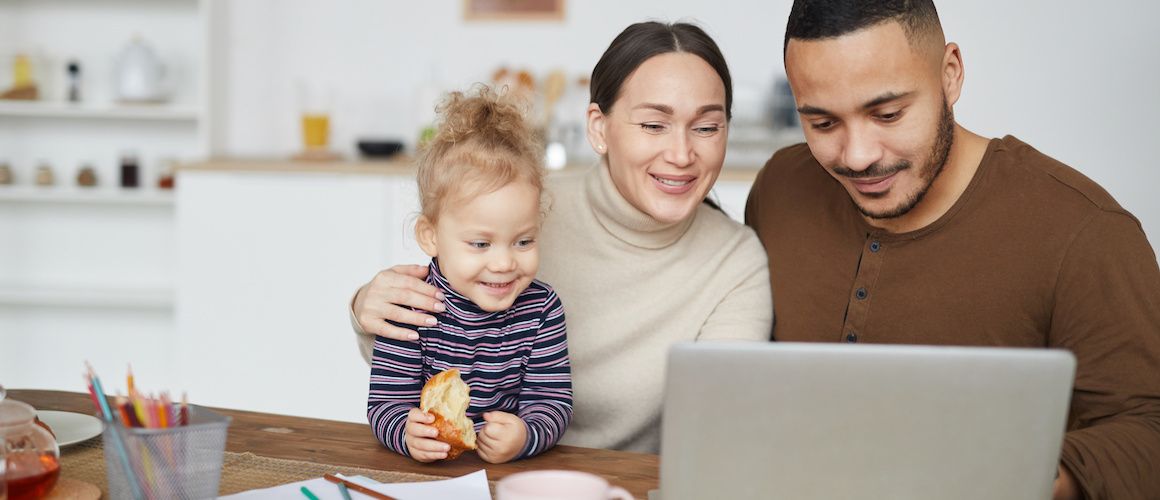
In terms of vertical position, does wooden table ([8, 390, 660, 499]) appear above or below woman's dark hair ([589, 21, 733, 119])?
below

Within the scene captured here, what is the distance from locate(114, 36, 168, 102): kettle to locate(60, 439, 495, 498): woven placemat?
9.08ft

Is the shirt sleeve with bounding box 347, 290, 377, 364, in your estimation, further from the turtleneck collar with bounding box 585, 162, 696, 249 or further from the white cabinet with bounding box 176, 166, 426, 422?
the white cabinet with bounding box 176, 166, 426, 422

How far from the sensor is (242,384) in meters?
3.61

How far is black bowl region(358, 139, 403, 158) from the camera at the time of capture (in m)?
3.76

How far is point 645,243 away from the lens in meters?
1.80

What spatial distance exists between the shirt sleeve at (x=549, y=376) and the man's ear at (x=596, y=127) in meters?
0.37

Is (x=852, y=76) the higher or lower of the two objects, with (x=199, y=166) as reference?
higher

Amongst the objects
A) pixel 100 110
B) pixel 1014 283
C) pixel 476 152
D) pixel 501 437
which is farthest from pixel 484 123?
pixel 100 110

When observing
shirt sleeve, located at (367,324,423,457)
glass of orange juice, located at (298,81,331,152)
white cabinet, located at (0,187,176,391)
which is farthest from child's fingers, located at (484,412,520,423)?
white cabinet, located at (0,187,176,391)

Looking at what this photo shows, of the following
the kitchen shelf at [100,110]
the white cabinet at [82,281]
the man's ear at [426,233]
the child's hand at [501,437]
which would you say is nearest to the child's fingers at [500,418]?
the child's hand at [501,437]

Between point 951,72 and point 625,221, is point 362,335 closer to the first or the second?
point 625,221

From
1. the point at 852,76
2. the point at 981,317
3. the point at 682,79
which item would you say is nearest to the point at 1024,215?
the point at 981,317

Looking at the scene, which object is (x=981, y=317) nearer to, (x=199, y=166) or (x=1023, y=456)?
(x=1023, y=456)

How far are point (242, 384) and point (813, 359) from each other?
3.04 meters
